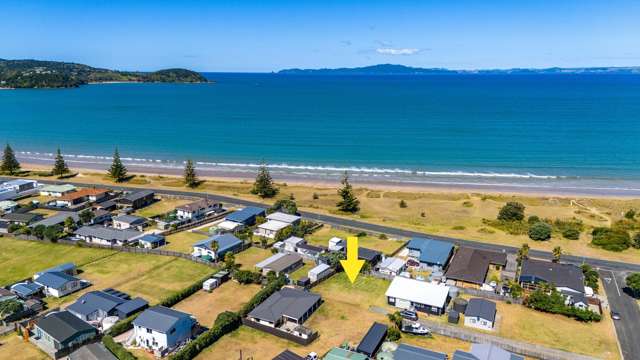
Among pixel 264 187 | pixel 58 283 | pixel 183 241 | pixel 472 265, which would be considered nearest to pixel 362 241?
pixel 472 265

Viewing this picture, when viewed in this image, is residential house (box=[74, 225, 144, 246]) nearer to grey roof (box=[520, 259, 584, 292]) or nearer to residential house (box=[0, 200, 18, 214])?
residential house (box=[0, 200, 18, 214])

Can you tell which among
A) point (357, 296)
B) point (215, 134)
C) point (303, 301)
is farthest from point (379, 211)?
point (215, 134)

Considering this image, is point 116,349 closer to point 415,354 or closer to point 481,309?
point 415,354

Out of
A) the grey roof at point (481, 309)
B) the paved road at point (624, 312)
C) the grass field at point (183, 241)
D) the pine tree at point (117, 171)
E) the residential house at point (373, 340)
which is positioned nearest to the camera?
the residential house at point (373, 340)

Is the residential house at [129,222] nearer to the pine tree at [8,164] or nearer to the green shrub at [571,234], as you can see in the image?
the pine tree at [8,164]

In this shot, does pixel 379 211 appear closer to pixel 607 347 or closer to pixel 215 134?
pixel 607 347

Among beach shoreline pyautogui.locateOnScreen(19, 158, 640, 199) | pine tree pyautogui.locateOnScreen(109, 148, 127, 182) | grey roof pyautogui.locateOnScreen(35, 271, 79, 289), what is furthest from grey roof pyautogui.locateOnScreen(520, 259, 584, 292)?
pine tree pyautogui.locateOnScreen(109, 148, 127, 182)

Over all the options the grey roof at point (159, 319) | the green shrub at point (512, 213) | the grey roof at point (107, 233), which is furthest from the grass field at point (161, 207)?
the green shrub at point (512, 213)
